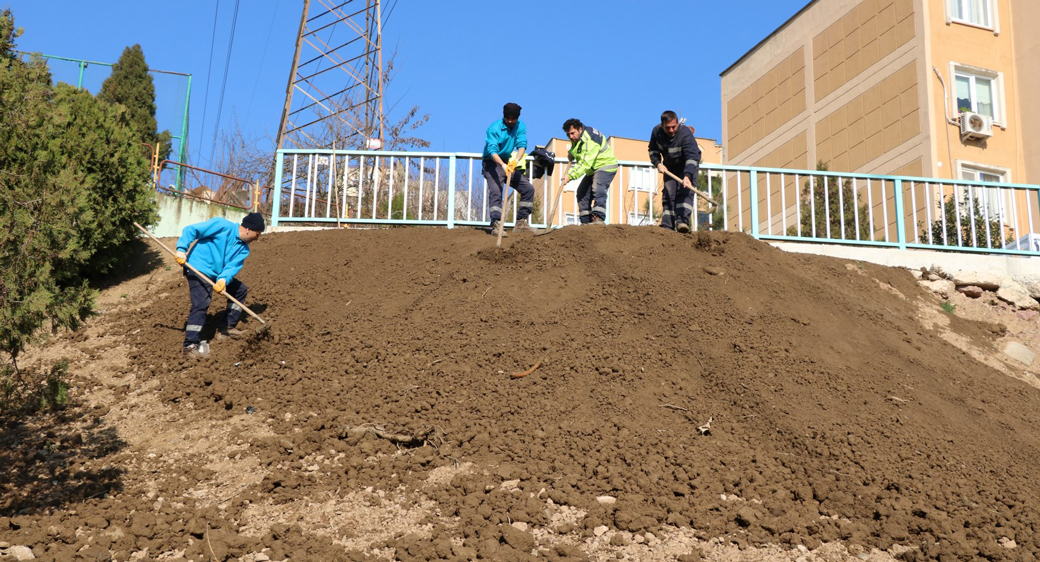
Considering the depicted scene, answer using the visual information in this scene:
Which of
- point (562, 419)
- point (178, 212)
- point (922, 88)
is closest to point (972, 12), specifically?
point (922, 88)

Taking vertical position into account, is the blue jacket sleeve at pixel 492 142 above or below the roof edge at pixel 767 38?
below

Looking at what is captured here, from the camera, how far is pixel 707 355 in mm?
5777

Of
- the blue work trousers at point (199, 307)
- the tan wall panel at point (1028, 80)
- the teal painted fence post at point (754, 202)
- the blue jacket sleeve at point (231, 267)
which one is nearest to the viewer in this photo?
the blue work trousers at point (199, 307)

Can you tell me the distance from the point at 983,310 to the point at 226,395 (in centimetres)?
731

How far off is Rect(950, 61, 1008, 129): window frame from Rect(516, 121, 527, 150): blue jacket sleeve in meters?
12.8

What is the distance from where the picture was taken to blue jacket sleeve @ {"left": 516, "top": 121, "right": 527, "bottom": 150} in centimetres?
855

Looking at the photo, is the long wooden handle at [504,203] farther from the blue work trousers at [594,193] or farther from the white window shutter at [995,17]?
the white window shutter at [995,17]

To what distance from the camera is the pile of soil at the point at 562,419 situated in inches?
163

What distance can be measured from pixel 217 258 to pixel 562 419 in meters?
3.31

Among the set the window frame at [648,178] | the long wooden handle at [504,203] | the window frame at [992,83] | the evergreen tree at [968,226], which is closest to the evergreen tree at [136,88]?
the window frame at [648,178]

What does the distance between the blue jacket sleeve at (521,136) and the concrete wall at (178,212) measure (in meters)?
5.59

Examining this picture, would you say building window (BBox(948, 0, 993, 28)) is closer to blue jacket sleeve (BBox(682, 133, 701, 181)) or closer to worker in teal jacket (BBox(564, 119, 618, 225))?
blue jacket sleeve (BBox(682, 133, 701, 181))

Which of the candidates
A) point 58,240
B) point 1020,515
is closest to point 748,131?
point 1020,515

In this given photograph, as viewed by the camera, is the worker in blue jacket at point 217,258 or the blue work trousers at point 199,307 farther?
the worker in blue jacket at point 217,258
